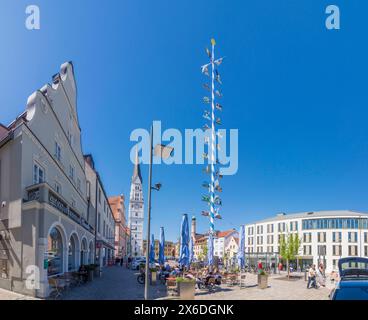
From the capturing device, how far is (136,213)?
129 m

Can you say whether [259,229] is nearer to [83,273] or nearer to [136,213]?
[136,213]

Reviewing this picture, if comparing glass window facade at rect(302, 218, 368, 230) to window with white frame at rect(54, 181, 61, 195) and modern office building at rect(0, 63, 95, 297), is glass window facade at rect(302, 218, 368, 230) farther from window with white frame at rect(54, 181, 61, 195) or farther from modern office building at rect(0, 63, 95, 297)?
modern office building at rect(0, 63, 95, 297)

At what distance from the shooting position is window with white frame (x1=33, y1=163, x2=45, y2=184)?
16.8 metres

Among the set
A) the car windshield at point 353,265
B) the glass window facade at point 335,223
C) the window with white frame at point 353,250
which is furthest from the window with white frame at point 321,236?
the car windshield at point 353,265

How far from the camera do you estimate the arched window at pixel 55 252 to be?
17.7m

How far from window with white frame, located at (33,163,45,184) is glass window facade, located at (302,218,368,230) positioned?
72212mm

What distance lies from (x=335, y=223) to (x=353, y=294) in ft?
259

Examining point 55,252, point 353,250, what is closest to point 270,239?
point 353,250

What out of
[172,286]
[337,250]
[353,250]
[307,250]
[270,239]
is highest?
[172,286]

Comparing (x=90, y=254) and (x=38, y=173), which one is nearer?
(x=38, y=173)

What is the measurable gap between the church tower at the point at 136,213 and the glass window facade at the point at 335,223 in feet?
213

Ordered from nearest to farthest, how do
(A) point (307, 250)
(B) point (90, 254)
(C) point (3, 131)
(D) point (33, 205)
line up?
(D) point (33, 205)
(C) point (3, 131)
(B) point (90, 254)
(A) point (307, 250)

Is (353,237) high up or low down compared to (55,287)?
down
